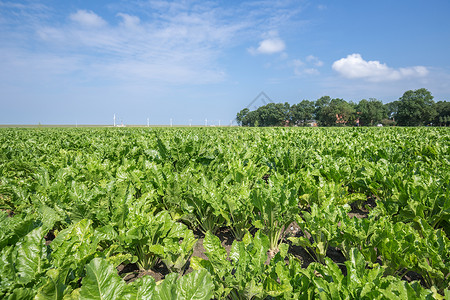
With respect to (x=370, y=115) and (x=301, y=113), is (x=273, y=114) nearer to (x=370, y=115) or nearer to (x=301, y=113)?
(x=301, y=113)

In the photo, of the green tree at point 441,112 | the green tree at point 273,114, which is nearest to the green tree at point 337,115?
the green tree at point 273,114

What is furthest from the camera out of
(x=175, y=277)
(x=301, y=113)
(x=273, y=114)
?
(x=301, y=113)

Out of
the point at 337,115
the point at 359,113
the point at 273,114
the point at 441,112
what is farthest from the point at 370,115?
the point at 273,114

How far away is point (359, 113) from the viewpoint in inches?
3622

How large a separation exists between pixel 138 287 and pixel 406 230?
2296mm

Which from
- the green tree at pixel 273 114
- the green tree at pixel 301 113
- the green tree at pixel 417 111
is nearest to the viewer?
the green tree at pixel 417 111

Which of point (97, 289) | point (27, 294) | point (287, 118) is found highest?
point (287, 118)

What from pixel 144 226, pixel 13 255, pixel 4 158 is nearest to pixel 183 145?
pixel 144 226

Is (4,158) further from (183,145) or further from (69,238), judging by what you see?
(69,238)

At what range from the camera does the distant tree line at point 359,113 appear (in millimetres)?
79875

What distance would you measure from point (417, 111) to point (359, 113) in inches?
685

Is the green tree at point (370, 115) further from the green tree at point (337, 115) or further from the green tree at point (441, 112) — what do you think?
the green tree at point (441, 112)

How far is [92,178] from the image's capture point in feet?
14.0

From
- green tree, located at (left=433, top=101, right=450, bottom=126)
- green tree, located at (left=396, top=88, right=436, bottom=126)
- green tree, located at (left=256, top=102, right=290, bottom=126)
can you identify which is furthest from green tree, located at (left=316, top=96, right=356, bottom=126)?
green tree, located at (left=433, top=101, right=450, bottom=126)
